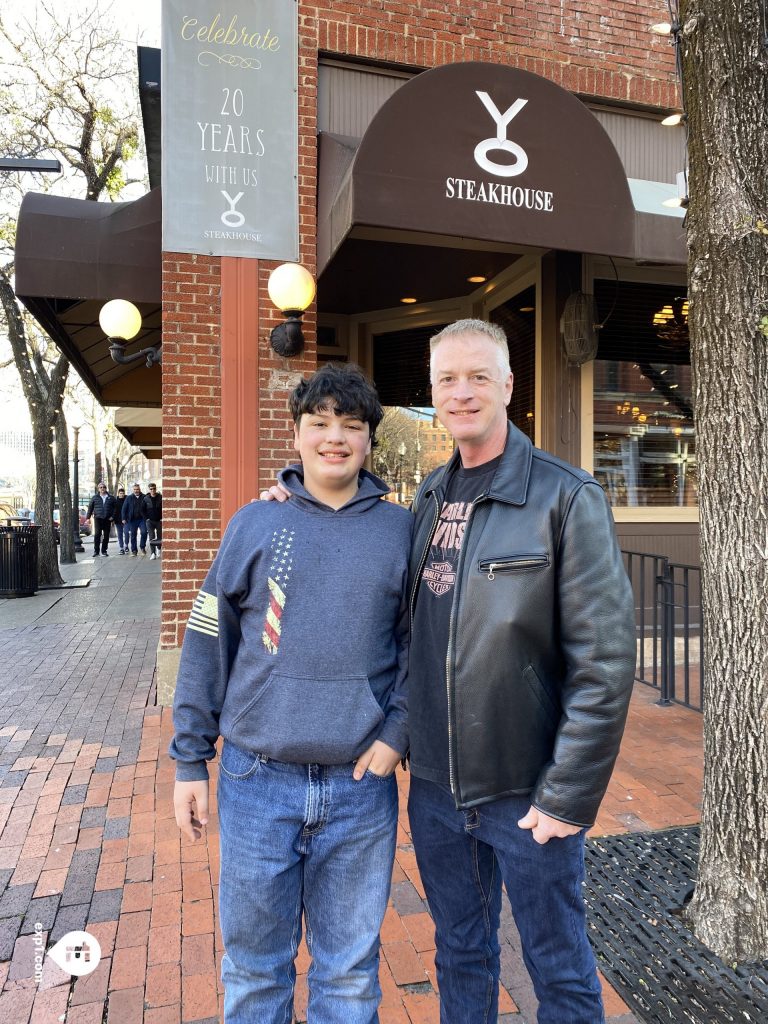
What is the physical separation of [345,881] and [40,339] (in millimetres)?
18243

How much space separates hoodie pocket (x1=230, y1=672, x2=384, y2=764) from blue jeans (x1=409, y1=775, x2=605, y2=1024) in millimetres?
318

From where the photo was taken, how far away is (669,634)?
4.77 m

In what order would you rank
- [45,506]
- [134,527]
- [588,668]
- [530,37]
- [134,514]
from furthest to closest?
[134,514]
[134,527]
[45,506]
[530,37]
[588,668]

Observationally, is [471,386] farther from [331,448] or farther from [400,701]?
[400,701]

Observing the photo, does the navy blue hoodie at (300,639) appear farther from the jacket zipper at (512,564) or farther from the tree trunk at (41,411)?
the tree trunk at (41,411)

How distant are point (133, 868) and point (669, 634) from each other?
3732 mm

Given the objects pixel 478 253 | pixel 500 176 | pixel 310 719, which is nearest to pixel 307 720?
pixel 310 719

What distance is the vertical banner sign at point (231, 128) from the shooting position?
16.0 feet

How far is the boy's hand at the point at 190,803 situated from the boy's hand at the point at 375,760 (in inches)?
16.0

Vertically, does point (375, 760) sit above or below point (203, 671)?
below

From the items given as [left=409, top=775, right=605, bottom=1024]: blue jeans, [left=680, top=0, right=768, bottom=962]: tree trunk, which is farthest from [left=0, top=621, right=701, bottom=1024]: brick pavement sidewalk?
[left=680, top=0, right=768, bottom=962]: tree trunk

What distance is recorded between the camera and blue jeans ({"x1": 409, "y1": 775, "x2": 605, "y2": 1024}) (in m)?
1.56

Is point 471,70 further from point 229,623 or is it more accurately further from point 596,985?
point 596,985

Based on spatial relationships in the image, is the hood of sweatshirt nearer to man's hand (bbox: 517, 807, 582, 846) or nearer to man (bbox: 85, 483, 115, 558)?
man's hand (bbox: 517, 807, 582, 846)
